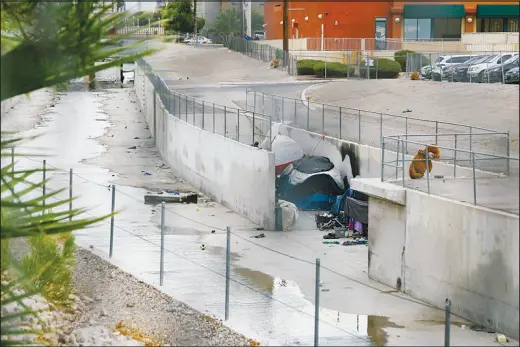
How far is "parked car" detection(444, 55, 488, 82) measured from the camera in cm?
5484

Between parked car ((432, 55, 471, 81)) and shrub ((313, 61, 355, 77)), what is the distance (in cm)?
935

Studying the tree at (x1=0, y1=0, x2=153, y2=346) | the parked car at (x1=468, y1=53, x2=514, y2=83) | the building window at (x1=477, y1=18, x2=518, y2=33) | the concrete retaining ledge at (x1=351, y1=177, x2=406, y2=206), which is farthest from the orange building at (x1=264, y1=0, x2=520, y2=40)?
the tree at (x1=0, y1=0, x2=153, y2=346)

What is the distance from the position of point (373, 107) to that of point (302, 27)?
50.6m

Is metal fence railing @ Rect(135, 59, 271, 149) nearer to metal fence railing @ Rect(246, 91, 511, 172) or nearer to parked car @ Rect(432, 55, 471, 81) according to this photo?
metal fence railing @ Rect(246, 91, 511, 172)

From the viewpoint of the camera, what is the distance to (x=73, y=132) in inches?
2099

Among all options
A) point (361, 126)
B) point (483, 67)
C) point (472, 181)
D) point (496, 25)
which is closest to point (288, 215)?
point (361, 126)

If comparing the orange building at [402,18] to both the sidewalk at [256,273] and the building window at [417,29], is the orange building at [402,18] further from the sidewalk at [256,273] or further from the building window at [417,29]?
the sidewalk at [256,273]

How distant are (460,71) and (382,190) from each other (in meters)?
33.7

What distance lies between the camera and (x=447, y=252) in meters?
20.3

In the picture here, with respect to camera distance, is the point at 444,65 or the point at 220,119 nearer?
the point at 220,119

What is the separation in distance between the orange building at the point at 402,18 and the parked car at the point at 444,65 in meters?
36.7

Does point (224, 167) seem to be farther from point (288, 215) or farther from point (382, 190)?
point (382, 190)

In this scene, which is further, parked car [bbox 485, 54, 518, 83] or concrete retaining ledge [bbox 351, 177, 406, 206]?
parked car [bbox 485, 54, 518, 83]

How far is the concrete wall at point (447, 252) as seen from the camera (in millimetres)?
18453
